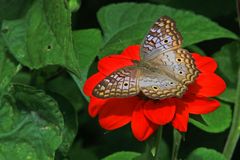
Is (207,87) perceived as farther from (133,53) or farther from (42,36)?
(42,36)

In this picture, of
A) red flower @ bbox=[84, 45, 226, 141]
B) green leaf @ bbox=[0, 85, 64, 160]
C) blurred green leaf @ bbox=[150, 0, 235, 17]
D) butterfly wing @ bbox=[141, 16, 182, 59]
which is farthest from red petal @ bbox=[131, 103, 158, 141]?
blurred green leaf @ bbox=[150, 0, 235, 17]

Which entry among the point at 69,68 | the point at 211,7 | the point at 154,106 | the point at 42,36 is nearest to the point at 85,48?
the point at 42,36

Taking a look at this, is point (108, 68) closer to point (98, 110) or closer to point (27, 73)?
point (98, 110)

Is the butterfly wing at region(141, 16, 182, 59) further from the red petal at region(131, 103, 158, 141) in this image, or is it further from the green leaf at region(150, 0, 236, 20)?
the green leaf at region(150, 0, 236, 20)

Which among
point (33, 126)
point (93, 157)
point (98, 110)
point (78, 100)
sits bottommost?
point (93, 157)

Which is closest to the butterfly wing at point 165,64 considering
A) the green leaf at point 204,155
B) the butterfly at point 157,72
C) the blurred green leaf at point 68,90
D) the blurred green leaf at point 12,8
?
the butterfly at point 157,72

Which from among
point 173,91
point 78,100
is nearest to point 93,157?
point 78,100
